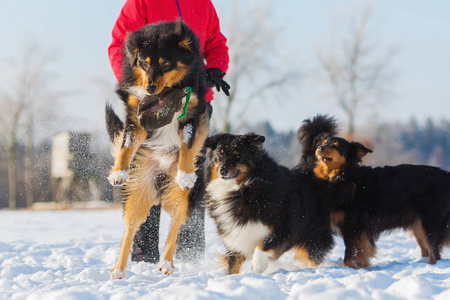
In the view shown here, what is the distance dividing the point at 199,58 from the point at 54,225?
27.0 ft

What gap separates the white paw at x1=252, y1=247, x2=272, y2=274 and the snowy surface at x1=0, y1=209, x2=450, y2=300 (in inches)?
4.6

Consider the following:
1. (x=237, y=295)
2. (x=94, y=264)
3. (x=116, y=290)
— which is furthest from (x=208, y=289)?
(x=94, y=264)

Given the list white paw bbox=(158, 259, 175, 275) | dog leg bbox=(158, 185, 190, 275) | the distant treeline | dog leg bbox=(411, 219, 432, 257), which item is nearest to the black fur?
dog leg bbox=(411, 219, 432, 257)

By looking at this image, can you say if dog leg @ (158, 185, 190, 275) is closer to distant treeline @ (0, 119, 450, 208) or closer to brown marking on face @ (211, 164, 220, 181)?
brown marking on face @ (211, 164, 220, 181)

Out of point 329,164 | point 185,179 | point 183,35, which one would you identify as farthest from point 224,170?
point 329,164

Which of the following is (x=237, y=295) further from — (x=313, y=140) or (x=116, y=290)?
(x=313, y=140)

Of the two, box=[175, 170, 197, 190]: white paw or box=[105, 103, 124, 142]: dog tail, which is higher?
box=[105, 103, 124, 142]: dog tail

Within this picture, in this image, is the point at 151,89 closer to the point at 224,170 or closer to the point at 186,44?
the point at 186,44

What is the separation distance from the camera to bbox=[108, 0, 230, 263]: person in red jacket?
13.1 feet

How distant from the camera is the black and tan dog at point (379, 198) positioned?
4.97 m

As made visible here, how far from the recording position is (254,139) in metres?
4.25

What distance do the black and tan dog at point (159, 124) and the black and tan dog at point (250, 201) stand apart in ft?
1.61

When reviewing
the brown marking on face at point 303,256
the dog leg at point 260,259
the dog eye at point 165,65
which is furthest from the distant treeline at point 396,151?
the dog eye at point 165,65

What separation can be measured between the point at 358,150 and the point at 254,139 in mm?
1594
